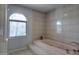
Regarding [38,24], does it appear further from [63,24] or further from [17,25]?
[63,24]

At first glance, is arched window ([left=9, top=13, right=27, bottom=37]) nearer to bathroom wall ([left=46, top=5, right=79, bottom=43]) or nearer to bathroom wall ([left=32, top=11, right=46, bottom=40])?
bathroom wall ([left=32, top=11, right=46, bottom=40])

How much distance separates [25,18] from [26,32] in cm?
31

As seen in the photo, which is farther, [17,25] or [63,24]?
[63,24]

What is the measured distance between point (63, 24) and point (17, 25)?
37.6 inches

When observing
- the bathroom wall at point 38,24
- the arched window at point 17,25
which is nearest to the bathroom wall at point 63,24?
the bathroom wall at point 38,24

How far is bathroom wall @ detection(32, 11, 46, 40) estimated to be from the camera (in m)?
1.50

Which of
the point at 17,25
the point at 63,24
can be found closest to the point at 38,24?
the point at 17,25

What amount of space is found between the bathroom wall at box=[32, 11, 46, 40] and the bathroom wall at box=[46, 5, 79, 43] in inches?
4.6

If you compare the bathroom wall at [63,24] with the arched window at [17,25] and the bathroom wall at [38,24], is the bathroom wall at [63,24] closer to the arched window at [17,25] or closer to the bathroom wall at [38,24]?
the bathroom wall at [38,24]

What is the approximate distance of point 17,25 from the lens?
1302mm
